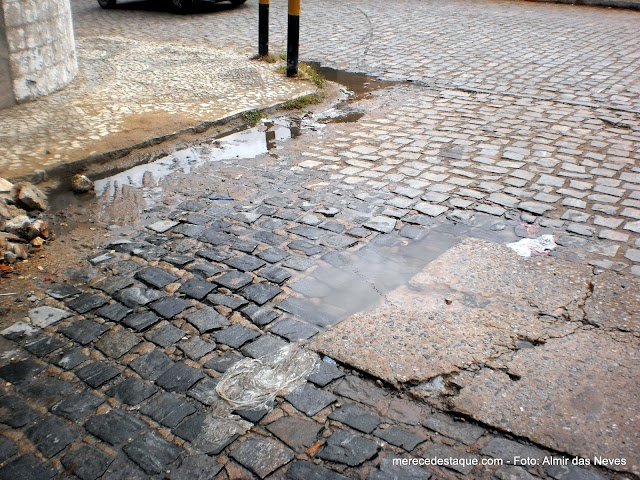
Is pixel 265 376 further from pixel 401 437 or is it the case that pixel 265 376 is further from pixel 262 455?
pixel 401 437

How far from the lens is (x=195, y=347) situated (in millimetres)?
3400

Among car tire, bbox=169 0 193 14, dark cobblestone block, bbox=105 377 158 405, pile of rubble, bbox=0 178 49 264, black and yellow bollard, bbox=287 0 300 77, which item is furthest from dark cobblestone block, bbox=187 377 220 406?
car tire, bbox=169 0 193 14

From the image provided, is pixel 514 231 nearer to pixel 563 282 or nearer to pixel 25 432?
pixel 563 282

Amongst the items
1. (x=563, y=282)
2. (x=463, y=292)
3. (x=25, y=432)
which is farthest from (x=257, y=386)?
(x=563, y=282)

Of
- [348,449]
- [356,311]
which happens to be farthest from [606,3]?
[348,449]

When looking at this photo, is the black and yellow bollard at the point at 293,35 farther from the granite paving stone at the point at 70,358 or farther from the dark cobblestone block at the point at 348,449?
the dark cobblestone block at the point at 348,449

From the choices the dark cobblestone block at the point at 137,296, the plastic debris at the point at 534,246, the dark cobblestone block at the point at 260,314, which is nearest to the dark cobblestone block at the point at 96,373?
the dark cobblestone block at the point at 137,296

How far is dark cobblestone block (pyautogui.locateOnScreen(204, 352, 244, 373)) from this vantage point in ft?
10.6

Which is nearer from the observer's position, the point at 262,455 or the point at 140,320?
the point at 262,455

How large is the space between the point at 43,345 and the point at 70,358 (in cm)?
21

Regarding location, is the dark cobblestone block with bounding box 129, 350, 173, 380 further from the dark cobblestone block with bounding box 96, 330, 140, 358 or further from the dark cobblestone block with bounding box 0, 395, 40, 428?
the dark cobblestone block with bounding box 0, 395, 40, 428

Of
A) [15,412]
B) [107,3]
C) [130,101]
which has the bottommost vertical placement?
[15,412]

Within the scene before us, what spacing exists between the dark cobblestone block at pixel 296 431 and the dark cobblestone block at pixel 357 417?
0.35 feet

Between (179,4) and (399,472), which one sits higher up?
(179,4)
